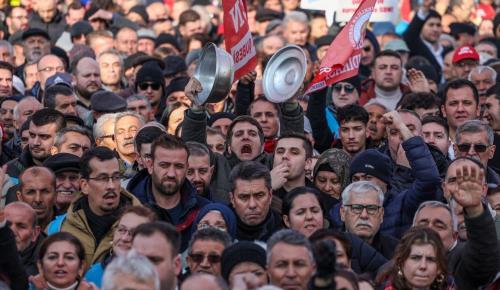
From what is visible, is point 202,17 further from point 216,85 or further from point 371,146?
point 216,85

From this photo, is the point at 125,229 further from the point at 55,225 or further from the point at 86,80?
the point at 86,80

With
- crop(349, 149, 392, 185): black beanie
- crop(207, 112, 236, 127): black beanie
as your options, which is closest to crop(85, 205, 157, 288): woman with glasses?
crop(349, 149, 392, 185): black beanie

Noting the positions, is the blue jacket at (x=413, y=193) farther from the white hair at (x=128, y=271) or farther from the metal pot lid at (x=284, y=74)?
the white hair at (x=128, y=271)

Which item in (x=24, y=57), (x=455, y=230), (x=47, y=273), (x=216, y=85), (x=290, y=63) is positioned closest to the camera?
(x=47, y=273)

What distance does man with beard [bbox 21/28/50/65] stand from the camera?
854 inches

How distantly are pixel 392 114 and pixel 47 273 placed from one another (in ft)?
12.6

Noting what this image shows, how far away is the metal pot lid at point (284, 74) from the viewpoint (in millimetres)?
15219

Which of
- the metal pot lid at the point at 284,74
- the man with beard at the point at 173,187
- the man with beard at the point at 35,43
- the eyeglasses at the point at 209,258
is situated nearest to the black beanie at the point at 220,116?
the metal pot lid at the point at 284,74

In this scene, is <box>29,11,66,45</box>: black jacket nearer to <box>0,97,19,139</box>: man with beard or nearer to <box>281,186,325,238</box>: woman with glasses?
<box>0,97,19,139</box>: man with beard

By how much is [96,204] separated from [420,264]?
8.21 feet

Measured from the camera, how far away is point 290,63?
15484 millimetres

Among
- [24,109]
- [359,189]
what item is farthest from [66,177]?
[24,109]

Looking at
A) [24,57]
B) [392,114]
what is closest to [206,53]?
[392,114]

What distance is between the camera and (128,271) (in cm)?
1018
